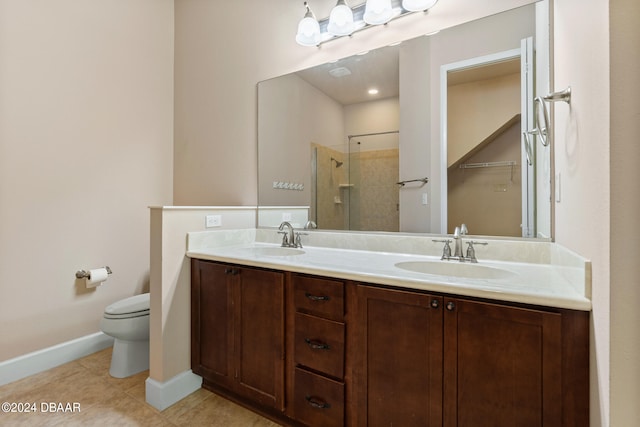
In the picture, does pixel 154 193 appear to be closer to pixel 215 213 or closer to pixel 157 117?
pixel 157 117

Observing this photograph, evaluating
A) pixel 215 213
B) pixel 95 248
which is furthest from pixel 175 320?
pixel 95 248

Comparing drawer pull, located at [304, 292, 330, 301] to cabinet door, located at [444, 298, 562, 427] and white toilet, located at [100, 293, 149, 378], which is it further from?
white toilet, located at [100, 293, 149, 378]

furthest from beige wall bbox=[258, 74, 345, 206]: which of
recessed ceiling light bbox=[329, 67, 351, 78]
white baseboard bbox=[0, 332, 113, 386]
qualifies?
white baseboard bbox=[0, 332, 113, 386]

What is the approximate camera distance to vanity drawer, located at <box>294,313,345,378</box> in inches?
47.6

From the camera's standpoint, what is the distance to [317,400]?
1269mm

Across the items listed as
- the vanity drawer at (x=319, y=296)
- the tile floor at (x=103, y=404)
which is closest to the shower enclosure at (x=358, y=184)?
the vanity drawer at (x=319, y=296)

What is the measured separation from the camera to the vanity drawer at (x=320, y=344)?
1.21 m

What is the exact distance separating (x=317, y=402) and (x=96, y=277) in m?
1.83

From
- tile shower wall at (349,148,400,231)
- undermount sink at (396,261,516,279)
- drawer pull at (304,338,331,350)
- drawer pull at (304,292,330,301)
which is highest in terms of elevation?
tile shower wall at (349,148,400,231)

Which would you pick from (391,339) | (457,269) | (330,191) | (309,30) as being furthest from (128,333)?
(309,30)

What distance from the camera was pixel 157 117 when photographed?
2.62 m

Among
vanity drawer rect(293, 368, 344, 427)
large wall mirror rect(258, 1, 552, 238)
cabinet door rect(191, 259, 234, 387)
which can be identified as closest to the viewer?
vanity drawer rect(293, 368, 344, 427)

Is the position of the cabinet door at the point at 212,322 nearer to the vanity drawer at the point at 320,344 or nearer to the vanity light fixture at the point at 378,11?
the vanity drawer at the point at 320,344

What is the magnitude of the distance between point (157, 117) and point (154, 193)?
26.8 inches
